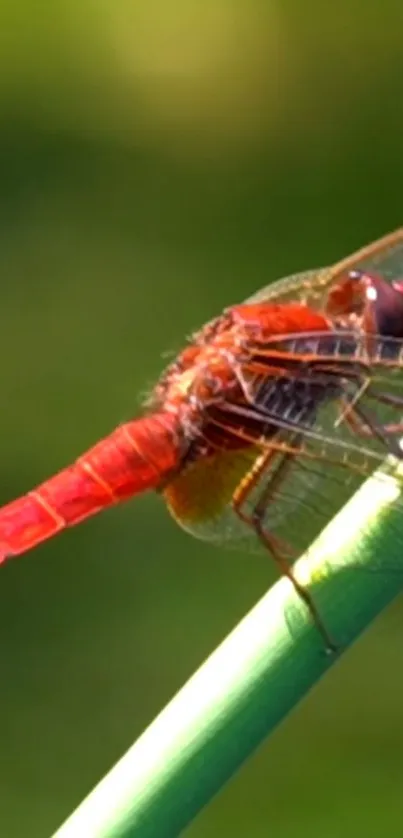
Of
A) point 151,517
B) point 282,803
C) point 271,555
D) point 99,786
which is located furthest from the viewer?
point 151,517

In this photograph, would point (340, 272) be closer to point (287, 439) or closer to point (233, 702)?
point (287, 439)

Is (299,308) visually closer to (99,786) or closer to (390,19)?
(99,786)

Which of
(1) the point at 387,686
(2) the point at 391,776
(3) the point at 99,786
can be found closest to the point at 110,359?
(1) the point at 387,686

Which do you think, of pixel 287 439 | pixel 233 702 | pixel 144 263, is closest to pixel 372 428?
pixel 287 439

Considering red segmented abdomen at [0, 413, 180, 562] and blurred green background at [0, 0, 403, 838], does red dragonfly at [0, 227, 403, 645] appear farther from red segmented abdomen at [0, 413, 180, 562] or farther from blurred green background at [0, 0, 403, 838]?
blurred green background at [0, 0, 403, 838]

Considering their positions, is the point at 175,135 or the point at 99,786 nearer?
the point at 99,786

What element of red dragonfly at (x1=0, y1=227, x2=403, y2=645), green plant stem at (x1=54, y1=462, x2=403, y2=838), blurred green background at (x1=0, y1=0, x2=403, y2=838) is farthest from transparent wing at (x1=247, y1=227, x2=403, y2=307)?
blurred green background at (x1=0, y1=0, x2=403, y2=838)

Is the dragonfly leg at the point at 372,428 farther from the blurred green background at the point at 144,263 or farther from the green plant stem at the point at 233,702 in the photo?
the blurred green background at the point at 144,263
